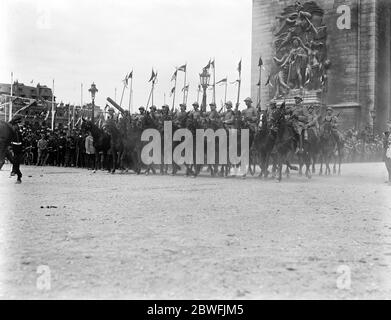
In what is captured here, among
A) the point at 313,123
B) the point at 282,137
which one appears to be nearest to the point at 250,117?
the point at 282,137

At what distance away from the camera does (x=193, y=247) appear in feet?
18.7

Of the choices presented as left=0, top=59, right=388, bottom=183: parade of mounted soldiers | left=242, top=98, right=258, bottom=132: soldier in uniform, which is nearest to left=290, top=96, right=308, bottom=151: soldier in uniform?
left=0, top=59, right=388, bottom=183: parade of mounted soldiers

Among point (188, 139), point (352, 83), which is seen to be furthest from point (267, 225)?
point (352, 83)

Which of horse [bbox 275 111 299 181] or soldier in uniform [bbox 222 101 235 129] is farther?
soldier in uniform [bbox 222 101 235 129]

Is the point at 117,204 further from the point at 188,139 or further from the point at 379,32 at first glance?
the point at 379,32

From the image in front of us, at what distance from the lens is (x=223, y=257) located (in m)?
5.25

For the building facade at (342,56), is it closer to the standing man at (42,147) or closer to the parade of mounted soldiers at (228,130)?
the parade of mounted soldiers at (228,130)

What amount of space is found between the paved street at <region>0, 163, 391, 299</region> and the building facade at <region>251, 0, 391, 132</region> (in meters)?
24.6

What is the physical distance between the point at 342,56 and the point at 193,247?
102ft

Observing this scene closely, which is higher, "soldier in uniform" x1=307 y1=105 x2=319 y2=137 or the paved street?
"soldier in uniform" x1=307 y1=105 x2=319 y2=137

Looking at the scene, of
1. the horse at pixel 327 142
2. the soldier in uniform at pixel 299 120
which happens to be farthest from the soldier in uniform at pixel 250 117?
the horse at pixel 327 142

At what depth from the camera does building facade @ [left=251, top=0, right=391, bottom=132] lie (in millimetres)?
33531

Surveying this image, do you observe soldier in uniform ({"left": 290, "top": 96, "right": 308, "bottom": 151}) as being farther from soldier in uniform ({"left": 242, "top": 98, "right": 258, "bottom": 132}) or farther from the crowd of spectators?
the crowd of spectators

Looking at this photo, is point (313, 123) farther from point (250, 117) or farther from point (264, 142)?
point (264, 142)
